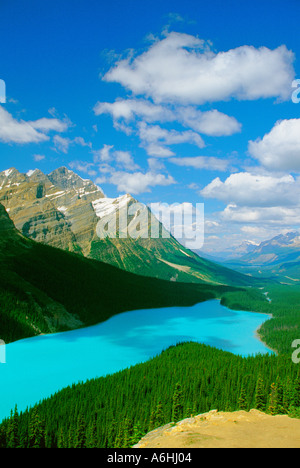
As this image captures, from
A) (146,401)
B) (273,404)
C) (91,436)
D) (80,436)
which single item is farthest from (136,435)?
(273,404)

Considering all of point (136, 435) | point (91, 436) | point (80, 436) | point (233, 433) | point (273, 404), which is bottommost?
point (91, 436)

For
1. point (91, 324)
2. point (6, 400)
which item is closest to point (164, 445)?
point (6, 400)

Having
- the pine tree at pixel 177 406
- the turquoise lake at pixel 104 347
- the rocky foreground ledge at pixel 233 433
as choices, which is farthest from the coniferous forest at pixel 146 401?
the turquoise lake at pixel 104 347

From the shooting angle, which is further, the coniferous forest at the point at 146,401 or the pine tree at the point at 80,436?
the coniferous forest at the point at 146,401

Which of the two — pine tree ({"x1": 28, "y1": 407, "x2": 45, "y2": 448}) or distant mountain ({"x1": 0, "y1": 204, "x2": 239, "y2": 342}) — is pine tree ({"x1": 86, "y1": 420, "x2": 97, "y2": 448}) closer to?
pine tree ({"x1": 28, "y1": 407, "x2": 45, "y2": 448})

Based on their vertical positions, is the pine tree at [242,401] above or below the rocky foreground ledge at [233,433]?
below

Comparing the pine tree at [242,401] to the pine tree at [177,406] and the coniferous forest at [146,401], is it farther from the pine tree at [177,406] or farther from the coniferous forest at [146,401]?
the pine tree at [177,406]

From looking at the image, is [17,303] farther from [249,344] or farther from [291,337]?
[291,337]

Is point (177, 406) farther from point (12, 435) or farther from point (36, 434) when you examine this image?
point (12, 435)
